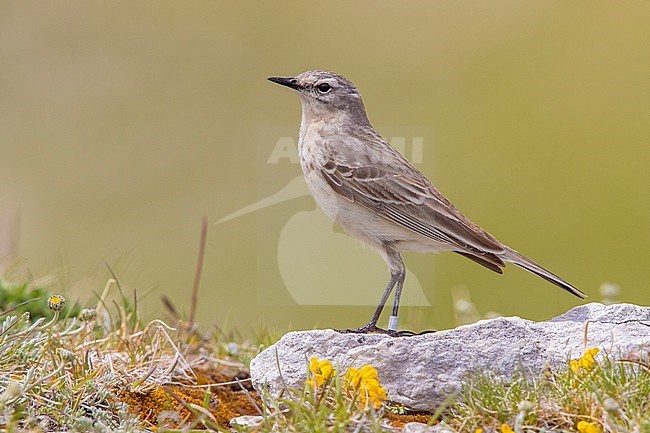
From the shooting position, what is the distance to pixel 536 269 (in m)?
6.72

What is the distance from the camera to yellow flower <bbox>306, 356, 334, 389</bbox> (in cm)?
514

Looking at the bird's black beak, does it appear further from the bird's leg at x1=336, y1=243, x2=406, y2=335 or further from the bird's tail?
the bird's tail

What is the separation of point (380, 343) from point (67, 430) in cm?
194

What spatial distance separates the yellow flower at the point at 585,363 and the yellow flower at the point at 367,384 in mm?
1094

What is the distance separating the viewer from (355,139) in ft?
25.7

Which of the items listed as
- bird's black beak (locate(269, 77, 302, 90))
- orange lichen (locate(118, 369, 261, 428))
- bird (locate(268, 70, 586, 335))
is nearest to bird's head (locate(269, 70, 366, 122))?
bird's black beak (locate(269, 77, 302, 90))

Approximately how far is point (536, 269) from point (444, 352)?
1.42m

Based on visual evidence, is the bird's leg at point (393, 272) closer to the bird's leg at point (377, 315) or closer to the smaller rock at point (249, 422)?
the bird's leg at point (377, 315)

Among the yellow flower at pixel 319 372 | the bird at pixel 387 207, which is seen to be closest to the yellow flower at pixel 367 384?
the yellow flower at pixel 319 372

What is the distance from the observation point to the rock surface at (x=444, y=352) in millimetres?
5559

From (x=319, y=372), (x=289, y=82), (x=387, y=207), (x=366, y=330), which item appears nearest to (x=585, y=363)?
(x=319, y=372)

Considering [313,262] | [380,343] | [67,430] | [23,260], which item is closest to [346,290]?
[313,262]

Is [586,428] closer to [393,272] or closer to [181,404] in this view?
[181,404]

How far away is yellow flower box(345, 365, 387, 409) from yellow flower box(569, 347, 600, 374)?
43.1 inches
